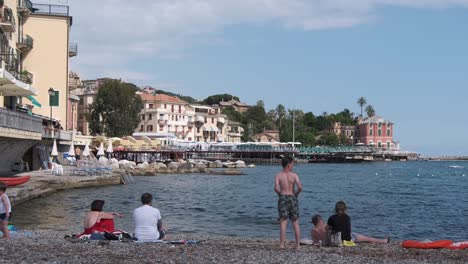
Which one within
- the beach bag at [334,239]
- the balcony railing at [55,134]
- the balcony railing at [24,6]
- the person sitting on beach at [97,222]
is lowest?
the beach bag at [334,239]

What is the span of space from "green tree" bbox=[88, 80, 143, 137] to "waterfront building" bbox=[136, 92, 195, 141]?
86.8ft

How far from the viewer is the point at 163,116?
137375 mm

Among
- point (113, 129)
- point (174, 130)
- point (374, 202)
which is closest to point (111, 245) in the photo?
point (374, 202)

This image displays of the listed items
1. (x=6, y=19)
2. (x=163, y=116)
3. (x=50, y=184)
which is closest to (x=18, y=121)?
(x=50, y=184)

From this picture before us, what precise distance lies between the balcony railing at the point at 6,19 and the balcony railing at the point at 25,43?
8.53 metres

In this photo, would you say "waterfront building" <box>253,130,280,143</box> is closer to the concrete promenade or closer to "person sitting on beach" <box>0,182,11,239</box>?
the concrete promenade

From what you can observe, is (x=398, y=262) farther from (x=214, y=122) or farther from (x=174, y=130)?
(x=214, y=122)

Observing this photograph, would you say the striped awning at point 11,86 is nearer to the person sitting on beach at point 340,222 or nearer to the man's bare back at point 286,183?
the person sitting on beach at point 340,222

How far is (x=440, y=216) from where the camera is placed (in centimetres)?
3359

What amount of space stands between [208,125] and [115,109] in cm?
5188

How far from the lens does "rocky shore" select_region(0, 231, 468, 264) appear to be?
12094 mm

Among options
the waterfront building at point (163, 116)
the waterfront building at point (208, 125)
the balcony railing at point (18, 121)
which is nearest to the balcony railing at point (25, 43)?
the balcony railing at point (18, 121)

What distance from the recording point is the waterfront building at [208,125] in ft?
498

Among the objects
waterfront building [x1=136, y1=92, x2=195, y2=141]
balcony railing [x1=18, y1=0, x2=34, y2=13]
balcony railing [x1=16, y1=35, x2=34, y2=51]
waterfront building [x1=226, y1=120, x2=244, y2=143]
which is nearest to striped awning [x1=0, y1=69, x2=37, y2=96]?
balcony railing [x1=16, y1=35, x2=34, y2=51]
